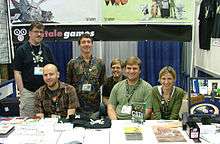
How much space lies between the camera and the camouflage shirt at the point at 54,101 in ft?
10.3

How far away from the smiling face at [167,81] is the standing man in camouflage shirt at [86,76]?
35.8 inches

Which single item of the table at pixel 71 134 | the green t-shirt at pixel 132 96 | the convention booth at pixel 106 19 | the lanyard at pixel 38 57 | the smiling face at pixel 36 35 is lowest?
the table at pixel 71 134

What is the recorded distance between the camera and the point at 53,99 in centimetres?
314

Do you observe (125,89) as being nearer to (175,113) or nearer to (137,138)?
(175,113)

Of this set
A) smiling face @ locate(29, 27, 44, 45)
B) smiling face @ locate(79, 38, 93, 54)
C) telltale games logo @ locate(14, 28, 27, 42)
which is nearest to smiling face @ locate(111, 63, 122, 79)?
smiling face @ locate(79, 38, 93, 54)

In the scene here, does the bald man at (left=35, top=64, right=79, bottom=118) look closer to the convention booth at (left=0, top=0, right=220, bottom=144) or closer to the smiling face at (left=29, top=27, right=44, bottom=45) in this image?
the smiling face at (left=29, top=27, right=44, bottom=45)

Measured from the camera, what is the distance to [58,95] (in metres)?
3.15

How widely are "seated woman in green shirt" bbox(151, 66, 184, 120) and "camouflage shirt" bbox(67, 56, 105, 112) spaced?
0.85 metres

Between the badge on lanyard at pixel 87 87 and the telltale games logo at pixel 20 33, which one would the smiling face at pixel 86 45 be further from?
the telltale games logo at pixel 20 33

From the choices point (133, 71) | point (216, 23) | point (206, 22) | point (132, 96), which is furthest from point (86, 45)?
point (206, 22)

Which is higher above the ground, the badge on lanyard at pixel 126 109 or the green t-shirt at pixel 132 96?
the green t-shirt at pixel 132 96

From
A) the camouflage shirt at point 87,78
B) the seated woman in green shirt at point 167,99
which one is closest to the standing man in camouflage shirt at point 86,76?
the camouflage shirt at point 87,78

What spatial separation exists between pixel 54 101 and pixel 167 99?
1103mm

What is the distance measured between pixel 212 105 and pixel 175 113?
43 cm
